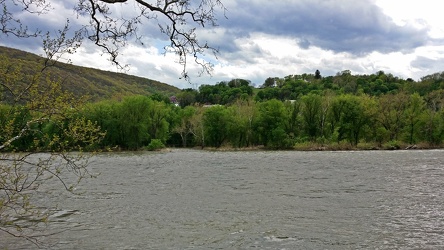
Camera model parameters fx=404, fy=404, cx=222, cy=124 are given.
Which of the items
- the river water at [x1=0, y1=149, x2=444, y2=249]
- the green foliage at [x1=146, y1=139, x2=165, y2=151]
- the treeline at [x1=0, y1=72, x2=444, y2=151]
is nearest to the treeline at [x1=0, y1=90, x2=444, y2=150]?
the treeline at [x1=0, y1=72, x2=444, y2=151]

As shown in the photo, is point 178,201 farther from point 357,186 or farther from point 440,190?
point 440,190

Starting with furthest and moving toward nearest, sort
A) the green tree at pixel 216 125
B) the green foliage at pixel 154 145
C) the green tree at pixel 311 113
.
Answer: the green tree at pixel 216 125 → the green tree at pixel 311 113 → the green foliage at pixel 154 145

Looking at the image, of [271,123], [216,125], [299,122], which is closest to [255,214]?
[271,123]

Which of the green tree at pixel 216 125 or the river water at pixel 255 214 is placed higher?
the green tree at pixel 216 125

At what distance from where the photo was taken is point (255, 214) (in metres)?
19.1

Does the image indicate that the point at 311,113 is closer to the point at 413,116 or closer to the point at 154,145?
the point at 413,116

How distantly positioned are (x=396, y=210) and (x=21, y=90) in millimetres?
17774

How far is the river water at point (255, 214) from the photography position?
14.8 meters

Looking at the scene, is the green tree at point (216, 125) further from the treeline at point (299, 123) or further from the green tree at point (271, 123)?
the green tree at point (271, 123)

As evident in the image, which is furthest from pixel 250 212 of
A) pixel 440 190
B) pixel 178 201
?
pixel 440 190

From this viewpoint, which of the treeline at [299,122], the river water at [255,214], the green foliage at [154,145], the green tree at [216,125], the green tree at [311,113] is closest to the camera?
the river water at [255,214]

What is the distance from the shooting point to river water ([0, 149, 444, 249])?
48.4 feet

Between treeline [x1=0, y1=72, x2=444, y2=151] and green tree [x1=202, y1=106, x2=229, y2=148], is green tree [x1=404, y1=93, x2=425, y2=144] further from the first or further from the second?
green tree [x1=202, y1=106, x2=229, y2=148]

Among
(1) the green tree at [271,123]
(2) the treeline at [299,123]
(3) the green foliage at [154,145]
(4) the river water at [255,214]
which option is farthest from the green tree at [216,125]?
(4) the river water at [255,214]
